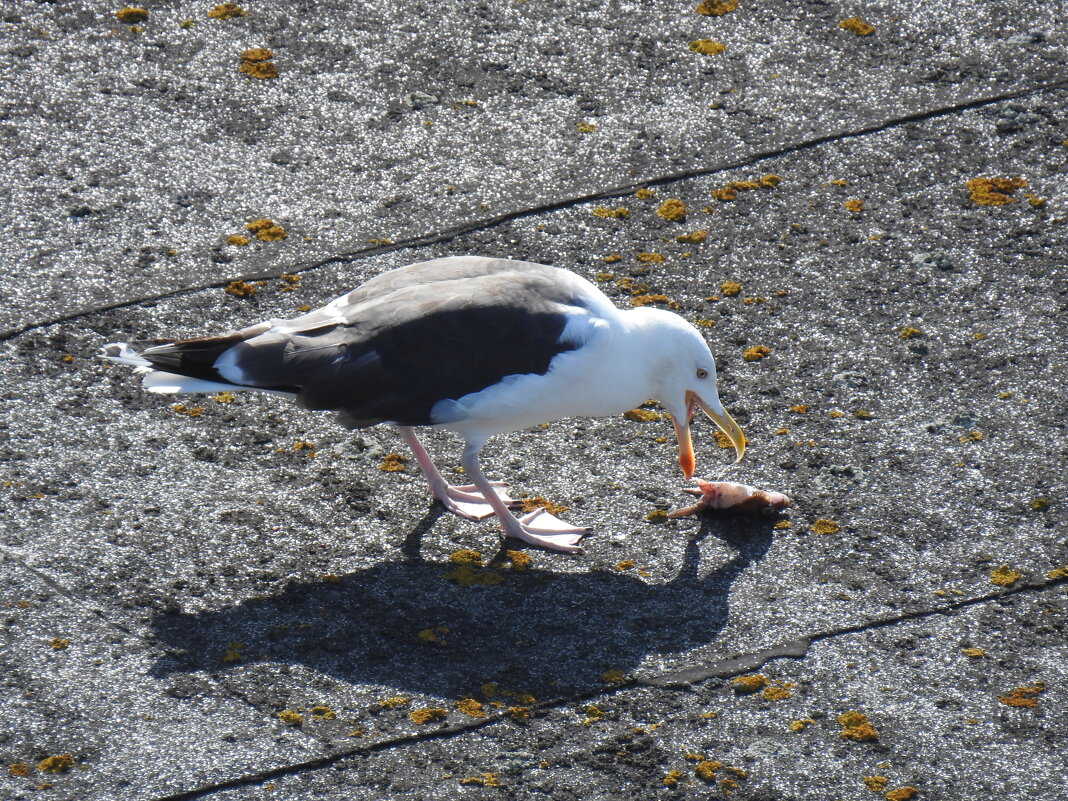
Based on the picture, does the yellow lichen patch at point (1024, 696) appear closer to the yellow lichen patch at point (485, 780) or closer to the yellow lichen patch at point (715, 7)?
the yellow lichen patch at point (485, 780)

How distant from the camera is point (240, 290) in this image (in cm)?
489

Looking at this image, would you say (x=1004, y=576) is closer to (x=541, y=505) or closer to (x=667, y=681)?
(x=667, y=681)

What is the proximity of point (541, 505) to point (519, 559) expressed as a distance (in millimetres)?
219

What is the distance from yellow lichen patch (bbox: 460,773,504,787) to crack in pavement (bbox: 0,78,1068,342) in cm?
228

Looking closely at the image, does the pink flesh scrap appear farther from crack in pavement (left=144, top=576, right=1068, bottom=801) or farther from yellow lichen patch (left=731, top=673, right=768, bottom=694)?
yellow lichen patch (left=731, top=673, right=768, bottom=694)

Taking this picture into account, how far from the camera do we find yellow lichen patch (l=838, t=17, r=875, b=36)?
5.95 metres

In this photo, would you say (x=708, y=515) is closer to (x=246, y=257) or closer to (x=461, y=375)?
(x=461, y=375)

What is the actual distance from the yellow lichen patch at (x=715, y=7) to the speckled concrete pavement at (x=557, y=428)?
32 mm

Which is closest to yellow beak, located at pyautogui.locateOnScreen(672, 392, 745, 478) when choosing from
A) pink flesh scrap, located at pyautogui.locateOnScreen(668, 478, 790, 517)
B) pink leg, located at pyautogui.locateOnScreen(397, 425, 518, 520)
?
pink flesh scrap, located at pyautogui.locateOnScreen(668, 478, 790, 517)

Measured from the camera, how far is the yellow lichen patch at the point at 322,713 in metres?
3.46

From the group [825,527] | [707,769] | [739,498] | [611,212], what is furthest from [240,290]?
[707,769]

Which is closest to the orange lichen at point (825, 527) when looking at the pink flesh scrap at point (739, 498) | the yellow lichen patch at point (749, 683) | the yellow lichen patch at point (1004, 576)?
the pink flesh scrap at point (739, 498)

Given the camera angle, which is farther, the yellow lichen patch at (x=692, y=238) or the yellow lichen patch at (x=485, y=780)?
the yellow lichen patch at (x=692, y=238)

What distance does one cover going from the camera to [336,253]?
16.6ft
